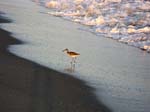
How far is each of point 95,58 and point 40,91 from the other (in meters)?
5.00

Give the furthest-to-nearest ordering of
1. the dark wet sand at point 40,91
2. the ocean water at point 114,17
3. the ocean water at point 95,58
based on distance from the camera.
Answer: the ocean water at point 114,17 → the ocean water at point 95,58 → the dark wet sand at point 40,91

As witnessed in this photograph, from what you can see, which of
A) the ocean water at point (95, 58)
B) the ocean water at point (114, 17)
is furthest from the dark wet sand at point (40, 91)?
the ocean water at point (114, 17)

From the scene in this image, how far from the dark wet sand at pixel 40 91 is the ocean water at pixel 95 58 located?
0.38m

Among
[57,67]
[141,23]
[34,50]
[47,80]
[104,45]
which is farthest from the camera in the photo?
[141,23]

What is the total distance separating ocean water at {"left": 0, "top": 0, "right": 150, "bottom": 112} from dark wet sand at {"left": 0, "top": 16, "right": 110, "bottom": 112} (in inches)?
15.1

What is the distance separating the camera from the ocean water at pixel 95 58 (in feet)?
34.6

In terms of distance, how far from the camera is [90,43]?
17500 millimetres

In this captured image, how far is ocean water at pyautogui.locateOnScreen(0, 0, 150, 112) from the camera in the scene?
34.6ft

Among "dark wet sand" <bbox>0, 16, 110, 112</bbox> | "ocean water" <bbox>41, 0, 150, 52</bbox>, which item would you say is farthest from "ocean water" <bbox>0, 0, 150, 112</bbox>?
"ocean water" <bbox>41, 0, 150, 52</bbox>

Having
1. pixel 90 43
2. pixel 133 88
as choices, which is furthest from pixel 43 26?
pixel 133 88

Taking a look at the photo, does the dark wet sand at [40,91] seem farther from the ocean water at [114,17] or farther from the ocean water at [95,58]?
the ocean water at [114,17]

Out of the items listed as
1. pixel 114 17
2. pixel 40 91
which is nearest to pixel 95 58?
pixel 40 91

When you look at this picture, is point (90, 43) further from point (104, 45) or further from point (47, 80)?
point (47, 80)

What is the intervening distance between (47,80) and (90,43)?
269 inches
